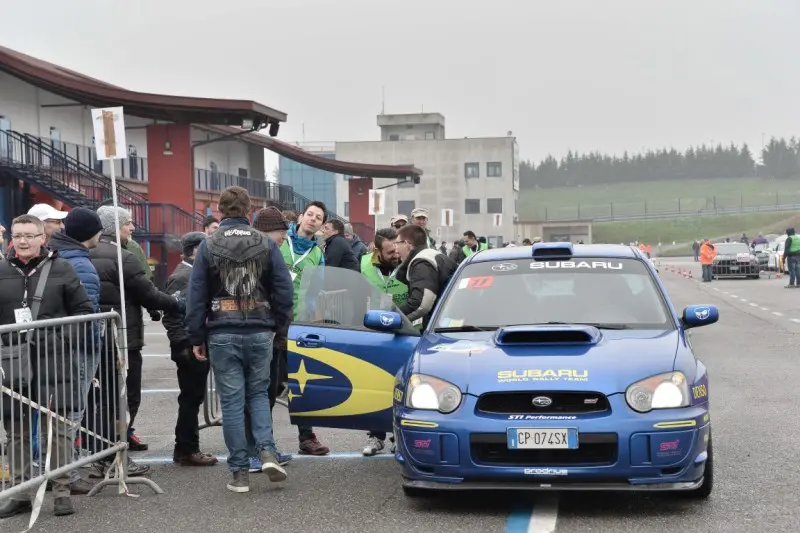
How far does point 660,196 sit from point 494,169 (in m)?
83.7

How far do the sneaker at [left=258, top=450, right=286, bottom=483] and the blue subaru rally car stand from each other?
49cm

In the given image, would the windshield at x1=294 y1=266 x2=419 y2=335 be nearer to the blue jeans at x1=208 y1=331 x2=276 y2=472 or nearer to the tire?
the blue jeans at x1=208 y1=331 x2=276 y2=472

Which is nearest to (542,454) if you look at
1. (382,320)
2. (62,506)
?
(382,320)

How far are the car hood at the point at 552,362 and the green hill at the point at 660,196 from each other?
119069 mm

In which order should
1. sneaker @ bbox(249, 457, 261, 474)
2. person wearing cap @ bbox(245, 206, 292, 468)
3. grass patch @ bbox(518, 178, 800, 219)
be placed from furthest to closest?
grass patch @ bbox(518, 178, 800, 219), person wearing cap @ bbox(245, 206, 292, 468), sneaker @ bbox(249, 457, 261, 474)

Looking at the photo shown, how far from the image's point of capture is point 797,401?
1052 cm

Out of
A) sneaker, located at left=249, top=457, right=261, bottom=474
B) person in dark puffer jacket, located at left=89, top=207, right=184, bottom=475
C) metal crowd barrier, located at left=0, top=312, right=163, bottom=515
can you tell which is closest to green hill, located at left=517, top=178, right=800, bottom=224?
person in dark puffer jacket, located at left=89, top=207, right=184, bottom=475

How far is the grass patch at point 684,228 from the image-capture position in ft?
407

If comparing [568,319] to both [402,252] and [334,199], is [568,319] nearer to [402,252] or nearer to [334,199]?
[402,252]

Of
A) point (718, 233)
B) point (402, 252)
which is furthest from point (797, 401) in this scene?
point (718, 233)

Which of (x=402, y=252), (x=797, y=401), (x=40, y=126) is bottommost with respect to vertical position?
(x=797, y=401)

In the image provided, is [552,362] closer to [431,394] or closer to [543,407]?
[543,407]

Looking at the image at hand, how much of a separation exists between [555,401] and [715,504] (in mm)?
1188

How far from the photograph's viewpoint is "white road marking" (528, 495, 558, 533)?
5.85 meters
